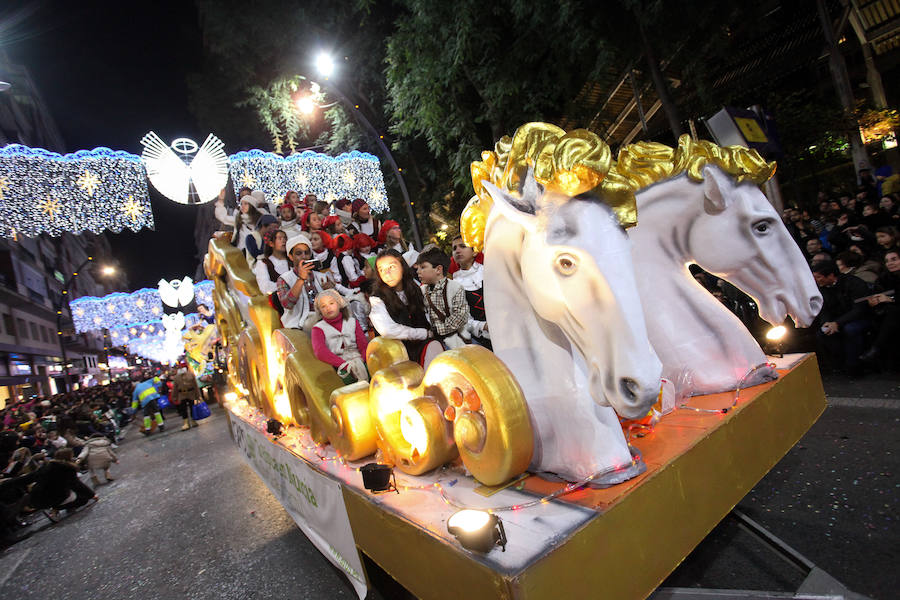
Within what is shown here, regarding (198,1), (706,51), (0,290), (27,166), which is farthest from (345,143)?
(0,290)

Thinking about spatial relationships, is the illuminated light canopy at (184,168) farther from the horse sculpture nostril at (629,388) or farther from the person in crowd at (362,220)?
the horse sculpture nostril at (629,388)

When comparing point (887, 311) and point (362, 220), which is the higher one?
point (362, 220)

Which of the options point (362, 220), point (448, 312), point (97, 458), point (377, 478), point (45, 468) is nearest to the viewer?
point (377, 478)

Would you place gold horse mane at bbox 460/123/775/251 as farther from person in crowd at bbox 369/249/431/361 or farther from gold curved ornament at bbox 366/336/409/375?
person in crowd at bbox 369/249/431/361

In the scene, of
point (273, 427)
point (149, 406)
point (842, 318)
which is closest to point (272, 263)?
point (273, 427)

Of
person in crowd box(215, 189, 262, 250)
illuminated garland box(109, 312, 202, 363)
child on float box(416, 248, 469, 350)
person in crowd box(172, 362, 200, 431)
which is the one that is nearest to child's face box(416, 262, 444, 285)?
child on float box(416, 248, 469, 350)

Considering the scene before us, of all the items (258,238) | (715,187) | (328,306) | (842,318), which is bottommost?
(842,318)

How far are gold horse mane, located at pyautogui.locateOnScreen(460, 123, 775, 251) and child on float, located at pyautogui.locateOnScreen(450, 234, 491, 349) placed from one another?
1.03m

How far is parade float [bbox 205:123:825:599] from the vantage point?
4.61ft

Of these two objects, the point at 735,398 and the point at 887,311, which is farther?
the point at 887,311

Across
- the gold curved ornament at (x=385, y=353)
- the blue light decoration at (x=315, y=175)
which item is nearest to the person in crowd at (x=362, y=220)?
the gold curved ornament at (x=385, y=353)

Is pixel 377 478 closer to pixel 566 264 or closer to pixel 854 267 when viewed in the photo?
pixel 566 264

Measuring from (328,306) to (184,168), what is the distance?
16.7ft

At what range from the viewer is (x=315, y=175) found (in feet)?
35.7
